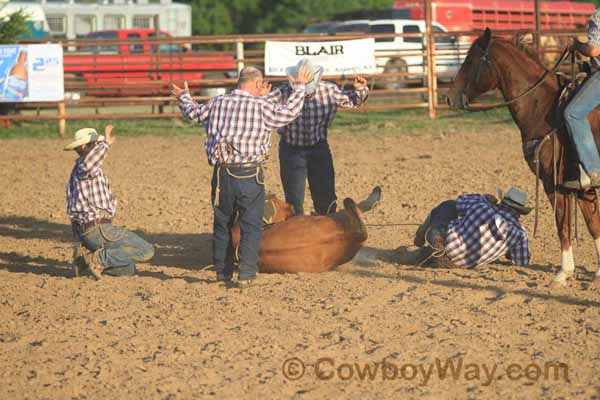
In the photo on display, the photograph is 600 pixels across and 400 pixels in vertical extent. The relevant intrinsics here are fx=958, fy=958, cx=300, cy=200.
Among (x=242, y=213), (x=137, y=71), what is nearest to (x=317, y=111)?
(x=242, y=213)

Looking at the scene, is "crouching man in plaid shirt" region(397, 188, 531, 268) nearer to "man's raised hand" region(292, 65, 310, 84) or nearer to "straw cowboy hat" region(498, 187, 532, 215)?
"straw cowboy hat" region(498, 187, 532, 215)

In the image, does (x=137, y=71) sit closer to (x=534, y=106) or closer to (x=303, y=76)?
(x=303, y=76)

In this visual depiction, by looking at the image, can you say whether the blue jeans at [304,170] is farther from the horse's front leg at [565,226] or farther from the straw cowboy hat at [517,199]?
the horse's front leg at [565,226]

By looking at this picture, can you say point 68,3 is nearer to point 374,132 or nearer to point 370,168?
point 374,132

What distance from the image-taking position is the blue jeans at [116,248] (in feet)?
24.7

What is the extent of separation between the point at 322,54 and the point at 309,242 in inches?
414

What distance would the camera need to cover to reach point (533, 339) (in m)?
5.55

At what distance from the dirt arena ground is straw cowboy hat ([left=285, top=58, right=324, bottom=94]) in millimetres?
1495

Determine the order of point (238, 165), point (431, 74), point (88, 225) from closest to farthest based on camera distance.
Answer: point (238, 165) < point (88, 225) < point (431, 74)

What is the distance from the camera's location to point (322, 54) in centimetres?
1755

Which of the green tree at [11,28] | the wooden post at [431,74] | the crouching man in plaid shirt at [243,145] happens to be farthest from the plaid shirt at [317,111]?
the green tree at [11,28]

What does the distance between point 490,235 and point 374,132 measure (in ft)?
31.1
